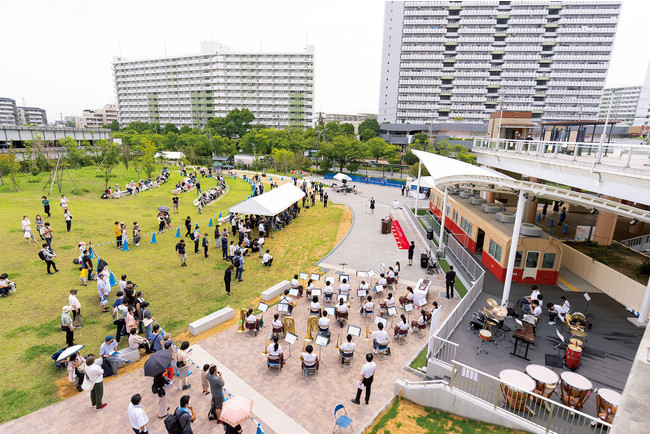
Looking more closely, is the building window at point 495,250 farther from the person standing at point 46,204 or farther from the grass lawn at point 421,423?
the person standing at point 46,204

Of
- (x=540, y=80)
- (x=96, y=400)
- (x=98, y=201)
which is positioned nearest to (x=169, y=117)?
(x=98, y=201)

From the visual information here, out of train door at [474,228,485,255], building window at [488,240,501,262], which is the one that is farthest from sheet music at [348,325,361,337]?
train door at [474,228,485,255]

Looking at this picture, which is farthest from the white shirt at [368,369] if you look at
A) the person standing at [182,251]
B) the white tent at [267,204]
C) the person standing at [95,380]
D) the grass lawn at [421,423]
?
the white tent at [267,204]

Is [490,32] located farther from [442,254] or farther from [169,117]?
[169,117]

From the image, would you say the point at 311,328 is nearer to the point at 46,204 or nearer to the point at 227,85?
the point at 46,204

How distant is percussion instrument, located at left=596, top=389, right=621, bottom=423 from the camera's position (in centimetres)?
675

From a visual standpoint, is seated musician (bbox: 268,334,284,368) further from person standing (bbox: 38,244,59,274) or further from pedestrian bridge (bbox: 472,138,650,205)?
person standing (bbox: 38,244,59,274)

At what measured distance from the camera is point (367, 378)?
8.20 m

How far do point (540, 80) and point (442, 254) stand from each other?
90632mm

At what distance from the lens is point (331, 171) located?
2350 inches

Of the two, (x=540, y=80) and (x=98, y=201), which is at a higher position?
(x=540, y=80)

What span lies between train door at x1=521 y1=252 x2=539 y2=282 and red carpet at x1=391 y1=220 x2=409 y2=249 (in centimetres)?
821

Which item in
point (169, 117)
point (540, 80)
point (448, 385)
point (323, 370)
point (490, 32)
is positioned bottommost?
point (323, 370)

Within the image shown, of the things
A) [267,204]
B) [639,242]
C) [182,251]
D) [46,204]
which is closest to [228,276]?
[182,251]
